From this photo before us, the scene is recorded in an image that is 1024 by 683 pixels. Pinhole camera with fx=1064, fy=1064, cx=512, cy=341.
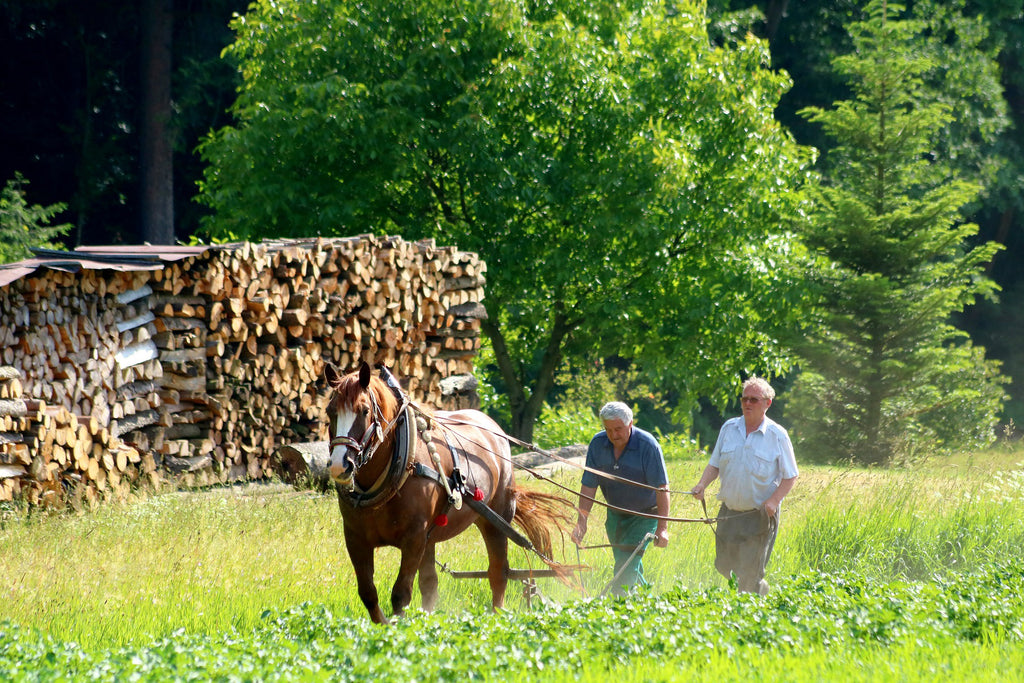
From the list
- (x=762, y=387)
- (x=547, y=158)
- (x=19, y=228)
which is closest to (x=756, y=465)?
(x=762, y=387)

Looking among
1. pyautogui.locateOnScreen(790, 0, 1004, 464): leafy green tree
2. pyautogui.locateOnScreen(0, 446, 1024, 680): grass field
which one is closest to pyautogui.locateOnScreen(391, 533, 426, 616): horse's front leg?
pyautogui.locateOnScreen(0, 446, 1024, 680): grass field

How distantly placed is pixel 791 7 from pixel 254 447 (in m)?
22.6

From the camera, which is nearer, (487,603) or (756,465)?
(756,465)

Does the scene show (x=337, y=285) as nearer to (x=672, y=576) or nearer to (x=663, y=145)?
(x=672, y=576)

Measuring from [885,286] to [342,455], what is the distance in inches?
465

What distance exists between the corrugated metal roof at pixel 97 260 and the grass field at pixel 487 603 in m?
1.97

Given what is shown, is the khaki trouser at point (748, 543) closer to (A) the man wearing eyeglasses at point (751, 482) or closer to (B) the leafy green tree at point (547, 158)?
(A) the man wearing eyeglasses at point (751, 482)

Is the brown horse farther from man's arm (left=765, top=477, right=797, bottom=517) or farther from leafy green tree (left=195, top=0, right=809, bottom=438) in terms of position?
leafy green tree (left=195, top=0, right=809, bottom=438)

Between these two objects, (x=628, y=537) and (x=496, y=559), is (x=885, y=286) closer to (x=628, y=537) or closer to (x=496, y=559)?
(x=628, y=537)

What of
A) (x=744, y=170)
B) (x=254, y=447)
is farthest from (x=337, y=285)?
(x=744, y=170)

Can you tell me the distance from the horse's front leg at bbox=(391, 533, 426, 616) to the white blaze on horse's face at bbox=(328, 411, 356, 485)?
74cm

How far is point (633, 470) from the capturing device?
7.22m

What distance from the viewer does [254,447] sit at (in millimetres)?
10586

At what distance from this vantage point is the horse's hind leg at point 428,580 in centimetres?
676
